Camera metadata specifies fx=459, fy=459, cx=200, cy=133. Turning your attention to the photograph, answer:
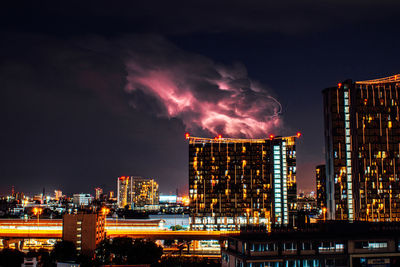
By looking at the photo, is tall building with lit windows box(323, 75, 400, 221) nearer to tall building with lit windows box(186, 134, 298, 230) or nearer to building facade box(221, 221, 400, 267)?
building facade box(221, 221, 400, 267)

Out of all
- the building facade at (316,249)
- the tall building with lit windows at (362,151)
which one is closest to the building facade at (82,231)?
the building facade at (316,249)

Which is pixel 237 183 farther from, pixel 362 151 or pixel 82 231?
pixel 82 231

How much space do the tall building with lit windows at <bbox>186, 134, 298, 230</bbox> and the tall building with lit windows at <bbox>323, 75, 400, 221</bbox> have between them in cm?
4492

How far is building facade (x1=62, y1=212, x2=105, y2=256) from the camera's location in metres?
95.8

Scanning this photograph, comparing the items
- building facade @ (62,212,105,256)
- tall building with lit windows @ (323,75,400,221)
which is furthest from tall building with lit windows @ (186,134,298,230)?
building facade @ (62,212,105,256)

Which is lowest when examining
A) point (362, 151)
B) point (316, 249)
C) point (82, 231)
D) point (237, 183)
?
point (82, 231)

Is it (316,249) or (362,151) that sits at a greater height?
(362,151)

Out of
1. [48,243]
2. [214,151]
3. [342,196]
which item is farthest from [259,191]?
[48,243]

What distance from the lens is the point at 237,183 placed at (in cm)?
15188

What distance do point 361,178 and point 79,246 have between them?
64037 mm

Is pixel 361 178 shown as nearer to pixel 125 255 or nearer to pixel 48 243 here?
pixel 125 255

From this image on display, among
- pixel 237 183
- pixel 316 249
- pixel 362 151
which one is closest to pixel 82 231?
pixel 316 249

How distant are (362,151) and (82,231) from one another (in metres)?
64.9

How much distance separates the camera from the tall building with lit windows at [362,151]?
103 m
